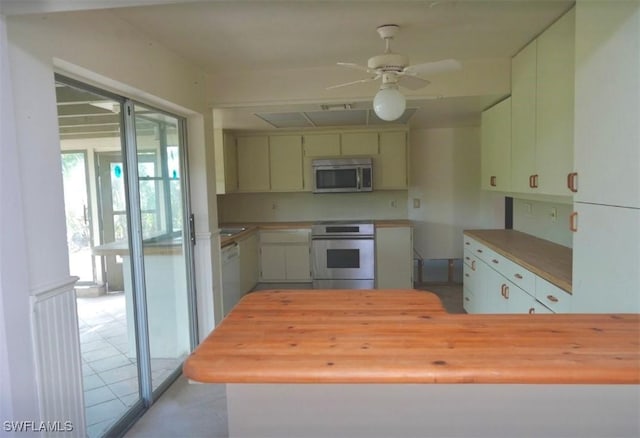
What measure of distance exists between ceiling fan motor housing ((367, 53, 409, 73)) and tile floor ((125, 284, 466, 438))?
221 cm

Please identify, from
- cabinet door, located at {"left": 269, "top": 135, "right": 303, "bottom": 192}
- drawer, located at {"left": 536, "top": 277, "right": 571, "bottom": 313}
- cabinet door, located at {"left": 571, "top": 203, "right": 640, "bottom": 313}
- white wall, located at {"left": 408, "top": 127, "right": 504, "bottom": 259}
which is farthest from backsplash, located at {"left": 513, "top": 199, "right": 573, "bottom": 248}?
cabinet door, located at {"left": 269, "top": 135, "right": 303, "bottom": 192}

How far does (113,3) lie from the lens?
131 centimetres

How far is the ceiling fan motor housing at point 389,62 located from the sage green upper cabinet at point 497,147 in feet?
4.41

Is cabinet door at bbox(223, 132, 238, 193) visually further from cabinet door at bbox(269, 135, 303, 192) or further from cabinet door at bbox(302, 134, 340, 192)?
cabinet door at bbox(302, 134, 340, 192)

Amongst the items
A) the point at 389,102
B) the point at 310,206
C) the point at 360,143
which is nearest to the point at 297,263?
the point at 310,206

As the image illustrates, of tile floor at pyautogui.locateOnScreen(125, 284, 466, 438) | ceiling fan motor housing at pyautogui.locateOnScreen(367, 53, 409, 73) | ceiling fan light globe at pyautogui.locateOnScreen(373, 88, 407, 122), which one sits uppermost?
ceiling fan motor housing at pyautogui.locateOnScreen(367, 53, 409, 73)

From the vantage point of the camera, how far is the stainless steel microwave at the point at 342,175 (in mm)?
5062

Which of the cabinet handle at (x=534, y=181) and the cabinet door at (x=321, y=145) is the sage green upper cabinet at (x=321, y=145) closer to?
the cabinet door at (x=321, y=145)

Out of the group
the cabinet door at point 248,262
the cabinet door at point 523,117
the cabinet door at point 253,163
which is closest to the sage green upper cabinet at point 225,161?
the cabinet door at point 253,163

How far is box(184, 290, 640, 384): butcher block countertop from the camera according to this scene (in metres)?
0.99

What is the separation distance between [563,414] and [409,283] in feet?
12.1

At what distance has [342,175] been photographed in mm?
5113

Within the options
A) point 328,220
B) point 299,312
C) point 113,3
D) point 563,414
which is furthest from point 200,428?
point 328,220

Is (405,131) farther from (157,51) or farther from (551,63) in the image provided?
(157,51)
